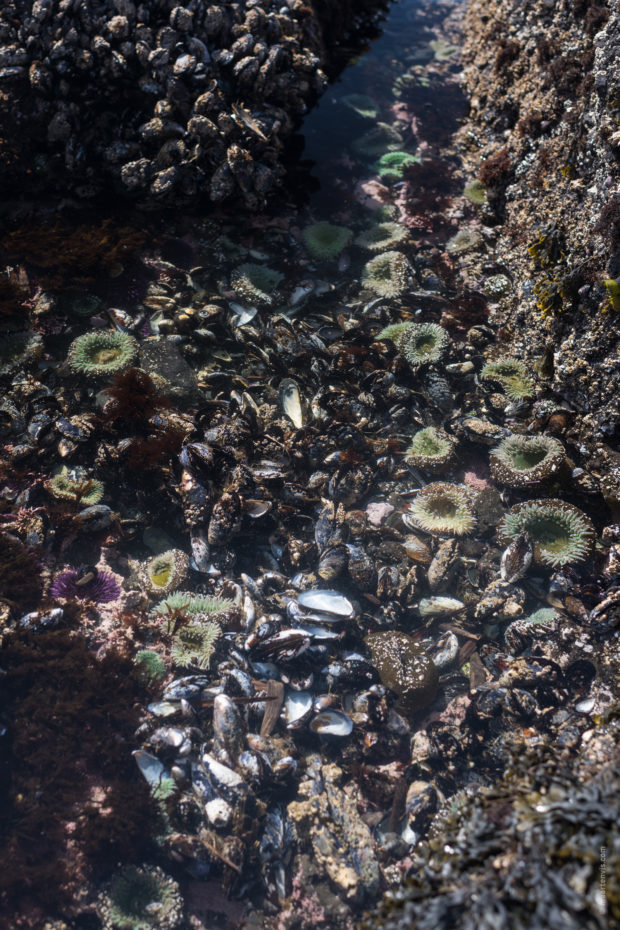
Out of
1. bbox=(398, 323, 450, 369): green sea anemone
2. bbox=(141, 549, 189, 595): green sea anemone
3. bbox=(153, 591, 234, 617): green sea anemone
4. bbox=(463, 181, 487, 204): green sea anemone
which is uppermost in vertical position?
bbox=(463, 181, 487, 204): green sea anemone

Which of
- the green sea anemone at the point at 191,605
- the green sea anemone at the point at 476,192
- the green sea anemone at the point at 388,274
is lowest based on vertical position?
the green sea anemone at the point at 191,605

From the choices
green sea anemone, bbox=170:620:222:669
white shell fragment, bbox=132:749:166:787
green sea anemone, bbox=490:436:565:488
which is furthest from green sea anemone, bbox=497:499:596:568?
white shell fragment, bbox=132:749:166:787

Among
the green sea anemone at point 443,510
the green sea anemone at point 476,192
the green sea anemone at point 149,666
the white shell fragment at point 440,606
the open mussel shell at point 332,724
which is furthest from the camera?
the green sea anemone at point 476,192

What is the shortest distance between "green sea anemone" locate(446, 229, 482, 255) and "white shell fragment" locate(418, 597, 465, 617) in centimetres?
366

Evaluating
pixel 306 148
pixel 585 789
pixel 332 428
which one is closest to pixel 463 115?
pixel 306 148

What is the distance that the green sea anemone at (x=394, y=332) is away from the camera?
16.1 feet

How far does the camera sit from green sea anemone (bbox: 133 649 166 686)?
11.8 ft

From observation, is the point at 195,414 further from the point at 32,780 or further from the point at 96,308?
the point at 32,780

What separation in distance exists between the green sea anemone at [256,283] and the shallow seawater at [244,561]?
24mm

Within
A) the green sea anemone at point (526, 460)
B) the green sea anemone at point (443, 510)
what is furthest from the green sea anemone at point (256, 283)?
the green sea anemone at point (526, 460)

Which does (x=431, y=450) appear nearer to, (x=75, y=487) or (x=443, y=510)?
(x=443, y=510)

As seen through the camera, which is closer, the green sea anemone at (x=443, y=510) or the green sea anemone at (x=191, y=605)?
the green sea anemone at (x=191, y=605)

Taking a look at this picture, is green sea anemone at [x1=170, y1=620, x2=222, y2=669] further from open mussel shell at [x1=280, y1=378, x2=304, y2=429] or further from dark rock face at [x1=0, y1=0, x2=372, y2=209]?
dark rock face at [x1=0, y1=0, x2=372, y2=209]

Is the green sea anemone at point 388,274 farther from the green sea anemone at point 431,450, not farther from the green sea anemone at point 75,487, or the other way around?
the green sea anemone at point 75,487
